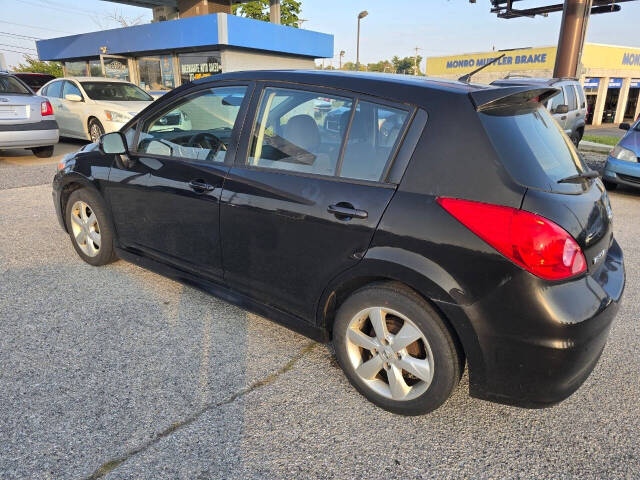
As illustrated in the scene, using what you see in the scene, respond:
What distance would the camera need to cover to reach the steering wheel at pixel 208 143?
118 inches

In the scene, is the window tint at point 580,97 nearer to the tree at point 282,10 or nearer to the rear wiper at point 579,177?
the rear wiper at point 579,177

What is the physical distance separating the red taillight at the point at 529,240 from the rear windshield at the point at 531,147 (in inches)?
7.1

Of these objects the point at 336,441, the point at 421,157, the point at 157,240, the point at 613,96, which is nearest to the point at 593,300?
the point at 421,157

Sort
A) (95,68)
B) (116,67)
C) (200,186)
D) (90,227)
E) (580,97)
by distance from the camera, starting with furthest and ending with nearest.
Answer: (95,68) < (116,67) < (580,97) < (90,227) < (200,186)

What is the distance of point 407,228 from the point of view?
2.15 m

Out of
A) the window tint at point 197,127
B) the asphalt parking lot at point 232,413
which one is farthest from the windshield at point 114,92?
the asphalt parking lot at point 232,413

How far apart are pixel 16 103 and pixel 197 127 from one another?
23.8 feet

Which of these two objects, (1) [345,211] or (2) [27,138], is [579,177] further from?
(2) [27,138]

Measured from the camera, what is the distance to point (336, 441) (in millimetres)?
2203

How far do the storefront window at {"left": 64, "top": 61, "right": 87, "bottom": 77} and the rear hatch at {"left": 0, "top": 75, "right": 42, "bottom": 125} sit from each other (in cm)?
2285

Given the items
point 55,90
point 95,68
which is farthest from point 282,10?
point 55,90

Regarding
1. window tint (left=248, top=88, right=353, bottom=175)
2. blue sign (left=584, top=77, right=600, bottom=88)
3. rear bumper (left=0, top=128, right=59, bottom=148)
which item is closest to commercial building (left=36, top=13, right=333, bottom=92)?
rear bumper (left=0, top=128, right=59, bottom=148)

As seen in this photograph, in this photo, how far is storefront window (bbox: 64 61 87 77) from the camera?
95.5ft

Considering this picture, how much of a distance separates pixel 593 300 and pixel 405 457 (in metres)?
1.09
